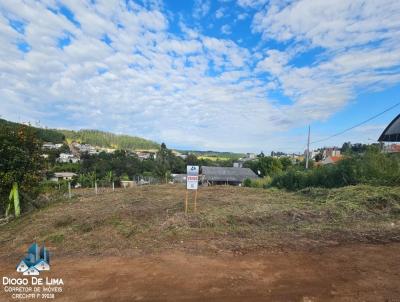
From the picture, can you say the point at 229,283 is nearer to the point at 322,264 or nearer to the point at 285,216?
the point at 322,264

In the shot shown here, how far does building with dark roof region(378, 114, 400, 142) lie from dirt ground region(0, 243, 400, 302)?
14.6 meters

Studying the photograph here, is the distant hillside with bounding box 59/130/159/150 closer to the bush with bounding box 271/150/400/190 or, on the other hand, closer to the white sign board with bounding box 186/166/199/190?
the bush with bounding box 271/150/400/190

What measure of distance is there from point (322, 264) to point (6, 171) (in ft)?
30.0

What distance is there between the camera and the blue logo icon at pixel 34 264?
448 cm

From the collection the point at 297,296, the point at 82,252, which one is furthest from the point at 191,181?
the point at 297,296

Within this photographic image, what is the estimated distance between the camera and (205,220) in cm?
690

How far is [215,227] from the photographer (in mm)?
6590

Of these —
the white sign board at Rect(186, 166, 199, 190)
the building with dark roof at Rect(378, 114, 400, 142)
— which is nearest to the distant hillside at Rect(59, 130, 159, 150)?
the building with dark roof at Rect(378, 114, 400, 142)

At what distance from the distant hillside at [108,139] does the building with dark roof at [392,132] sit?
4222 inches

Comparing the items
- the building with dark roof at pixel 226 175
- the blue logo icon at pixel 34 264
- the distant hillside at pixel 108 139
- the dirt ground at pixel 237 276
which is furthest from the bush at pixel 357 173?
the distant hillside at pixel 108 139

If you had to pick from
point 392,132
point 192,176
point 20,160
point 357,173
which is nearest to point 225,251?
point 192,176

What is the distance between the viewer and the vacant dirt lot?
3.67m

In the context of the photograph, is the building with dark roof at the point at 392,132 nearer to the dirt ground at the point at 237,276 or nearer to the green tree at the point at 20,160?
the dirt ground at the point at 237,276

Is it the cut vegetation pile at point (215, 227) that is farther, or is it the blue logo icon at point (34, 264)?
the cut vegetation pile at point (215, 227)
